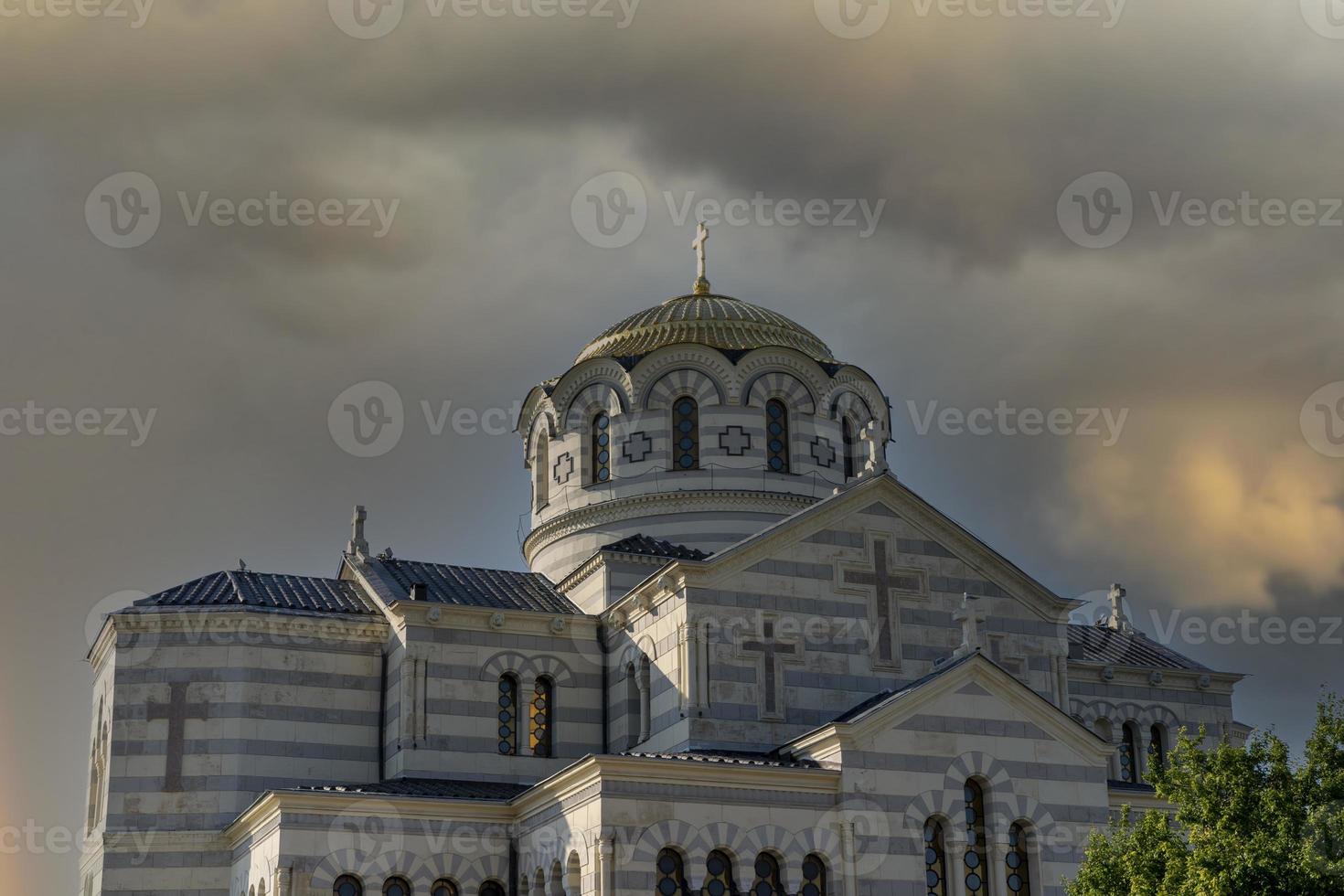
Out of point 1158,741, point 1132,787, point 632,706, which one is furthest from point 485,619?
point 1158,741

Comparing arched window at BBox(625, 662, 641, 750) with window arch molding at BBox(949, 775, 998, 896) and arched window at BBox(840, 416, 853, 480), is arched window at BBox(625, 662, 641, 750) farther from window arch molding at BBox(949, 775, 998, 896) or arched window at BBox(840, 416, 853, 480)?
arched window at BBox(840, 416, 853, 480)

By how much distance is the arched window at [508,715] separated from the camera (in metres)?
36.0

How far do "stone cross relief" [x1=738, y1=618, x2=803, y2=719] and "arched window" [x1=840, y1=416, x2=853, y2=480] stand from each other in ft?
29.3

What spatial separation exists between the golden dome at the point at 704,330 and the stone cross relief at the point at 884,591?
8404 mm

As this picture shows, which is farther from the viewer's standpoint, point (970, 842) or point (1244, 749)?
point (970, 842)

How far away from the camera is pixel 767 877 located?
30141 millimetres

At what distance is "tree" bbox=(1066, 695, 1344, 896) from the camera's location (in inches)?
971

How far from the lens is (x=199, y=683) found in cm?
3594

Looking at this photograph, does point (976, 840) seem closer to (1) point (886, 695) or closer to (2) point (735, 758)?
(1) point (886, 695)

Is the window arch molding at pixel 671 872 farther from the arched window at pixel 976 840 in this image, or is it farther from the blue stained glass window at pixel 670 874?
the arched window at pixel 976 840

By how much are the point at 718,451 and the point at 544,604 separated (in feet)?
18.2

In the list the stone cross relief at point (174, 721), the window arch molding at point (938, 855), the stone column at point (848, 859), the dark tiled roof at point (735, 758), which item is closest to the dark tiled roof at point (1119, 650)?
the window arch molding at point (938, 855)

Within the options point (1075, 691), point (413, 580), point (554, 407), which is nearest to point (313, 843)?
point (413, 580)

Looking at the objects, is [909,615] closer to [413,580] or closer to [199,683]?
[413,580]
